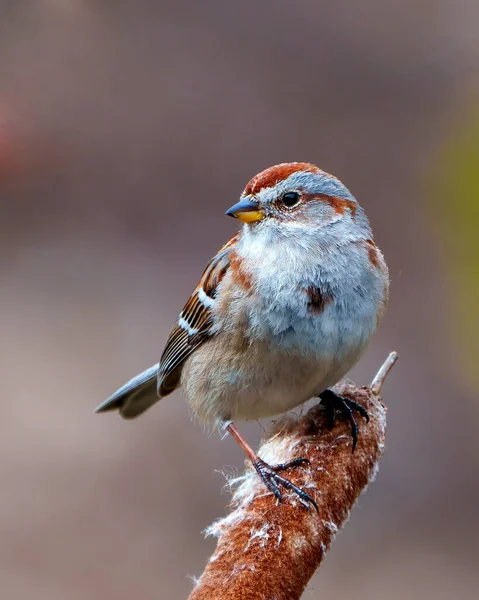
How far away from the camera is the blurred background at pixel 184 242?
8.72ft

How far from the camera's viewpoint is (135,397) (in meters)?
1.85

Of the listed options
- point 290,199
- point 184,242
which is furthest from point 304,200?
point 184,242

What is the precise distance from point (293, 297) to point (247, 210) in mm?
165

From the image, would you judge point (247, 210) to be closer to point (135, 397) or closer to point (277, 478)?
point (277, 478)

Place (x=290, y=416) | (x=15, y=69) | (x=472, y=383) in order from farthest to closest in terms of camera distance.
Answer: (x=15, y=69) → (x=472, y=383) → (x=290, y=416)

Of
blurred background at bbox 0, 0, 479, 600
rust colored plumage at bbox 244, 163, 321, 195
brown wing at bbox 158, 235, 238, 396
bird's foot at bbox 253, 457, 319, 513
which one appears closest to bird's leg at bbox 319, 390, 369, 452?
bird's foot at bbox 253, 457, 319, 513

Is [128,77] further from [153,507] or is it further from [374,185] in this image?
[153,507]

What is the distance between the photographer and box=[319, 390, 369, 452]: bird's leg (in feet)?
4.51

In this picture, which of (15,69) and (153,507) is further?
(15,69)

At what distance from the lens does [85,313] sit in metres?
3.57

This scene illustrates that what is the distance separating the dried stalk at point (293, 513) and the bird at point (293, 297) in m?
0.03

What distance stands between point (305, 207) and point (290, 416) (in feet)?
1.27

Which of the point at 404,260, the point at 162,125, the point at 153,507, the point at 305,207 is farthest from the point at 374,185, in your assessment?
the point at 305,207

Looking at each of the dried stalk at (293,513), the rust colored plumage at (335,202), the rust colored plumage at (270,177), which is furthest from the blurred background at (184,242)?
the dried stalk at (293,513)
